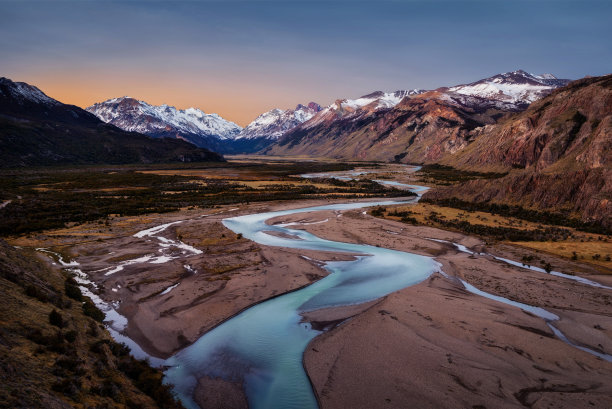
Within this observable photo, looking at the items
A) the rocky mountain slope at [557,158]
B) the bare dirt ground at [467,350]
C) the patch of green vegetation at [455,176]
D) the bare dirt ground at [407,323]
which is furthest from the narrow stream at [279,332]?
the patch of green vegetation at [455,176]

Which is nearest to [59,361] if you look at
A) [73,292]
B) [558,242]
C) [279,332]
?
[279,332]

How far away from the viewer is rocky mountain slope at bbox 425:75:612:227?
5369 centimetres

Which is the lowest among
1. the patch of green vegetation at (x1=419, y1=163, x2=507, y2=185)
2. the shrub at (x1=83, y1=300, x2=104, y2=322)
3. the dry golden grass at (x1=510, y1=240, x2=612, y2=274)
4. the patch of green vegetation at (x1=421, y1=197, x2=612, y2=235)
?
the shrub at (x1=83, y1=300, x2=104, y2=322)

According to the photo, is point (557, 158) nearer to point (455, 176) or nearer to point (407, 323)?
point (455, 176)

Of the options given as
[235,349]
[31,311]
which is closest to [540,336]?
[235,349]

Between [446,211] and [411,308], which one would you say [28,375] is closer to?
[411,308]

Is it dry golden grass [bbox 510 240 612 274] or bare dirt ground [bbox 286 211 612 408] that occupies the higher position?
dry golden grass [bbox 510 240 612 274]

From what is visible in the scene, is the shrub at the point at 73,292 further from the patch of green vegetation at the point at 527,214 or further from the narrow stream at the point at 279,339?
the patch of green vegetation at the point at 527,214

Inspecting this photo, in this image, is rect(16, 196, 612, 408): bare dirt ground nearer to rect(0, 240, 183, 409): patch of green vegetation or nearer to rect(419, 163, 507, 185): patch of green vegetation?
rect(0, 240, 183, 409): patch of green vegetation

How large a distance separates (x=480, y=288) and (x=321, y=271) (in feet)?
46.5

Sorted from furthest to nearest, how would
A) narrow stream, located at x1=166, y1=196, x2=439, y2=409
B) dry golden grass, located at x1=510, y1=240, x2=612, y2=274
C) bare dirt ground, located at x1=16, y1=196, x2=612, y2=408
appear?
dry golden grass, located at x1=510, y1=240, x2=612, y2=274 → narrow stream, located at x1=166, y1=196, x2=439, y2=409 → bare dirt ground, located at x1=16, y1=196, x2=612, y2=408

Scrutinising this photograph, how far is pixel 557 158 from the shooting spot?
323ft

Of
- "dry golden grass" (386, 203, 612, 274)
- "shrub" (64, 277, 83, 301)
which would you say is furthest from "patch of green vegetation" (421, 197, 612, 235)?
"shrub" (64, 277, 83, 301)

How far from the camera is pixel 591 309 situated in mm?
23688
